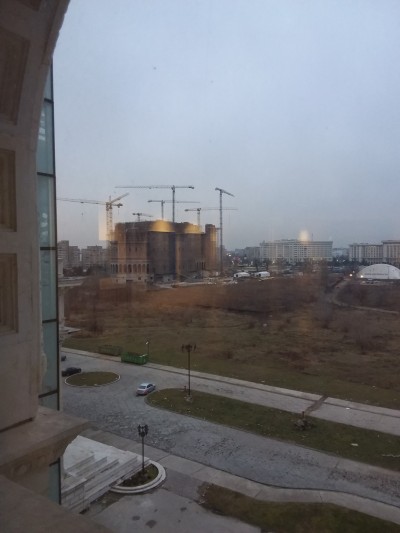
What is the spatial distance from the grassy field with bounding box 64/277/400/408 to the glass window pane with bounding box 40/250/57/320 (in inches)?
486

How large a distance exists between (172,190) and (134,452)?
283 ft

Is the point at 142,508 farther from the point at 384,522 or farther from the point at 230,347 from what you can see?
the point at 230,347

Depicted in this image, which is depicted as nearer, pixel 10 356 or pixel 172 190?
pixel 10 356

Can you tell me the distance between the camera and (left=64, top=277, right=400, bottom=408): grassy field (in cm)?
1752

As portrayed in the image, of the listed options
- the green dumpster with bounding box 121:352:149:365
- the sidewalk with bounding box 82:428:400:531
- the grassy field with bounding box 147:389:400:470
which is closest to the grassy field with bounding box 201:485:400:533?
the sidewalk with bounding box 82:428:400:531

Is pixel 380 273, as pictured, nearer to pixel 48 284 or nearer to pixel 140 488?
pixel 140 488

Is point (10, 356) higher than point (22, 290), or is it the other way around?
point (22, 290)

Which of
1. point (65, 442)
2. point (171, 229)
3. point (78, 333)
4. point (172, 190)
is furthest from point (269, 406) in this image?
point (172, 190)

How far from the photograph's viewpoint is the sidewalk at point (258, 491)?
27.0 ft

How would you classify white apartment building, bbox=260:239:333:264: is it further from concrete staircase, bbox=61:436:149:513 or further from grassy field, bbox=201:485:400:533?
grassy field, bbox=201:485:400:533

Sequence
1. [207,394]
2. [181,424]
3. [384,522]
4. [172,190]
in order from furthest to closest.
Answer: [172,190], [207,394], [181,424], [384,522]

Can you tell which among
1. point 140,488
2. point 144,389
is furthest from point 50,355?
point 144,389

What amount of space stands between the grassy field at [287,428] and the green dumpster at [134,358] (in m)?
4.07

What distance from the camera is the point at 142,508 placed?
27.1 ft
